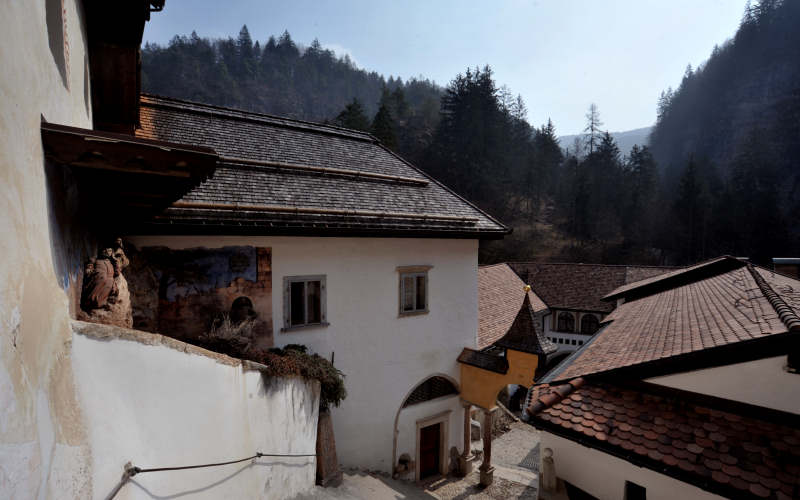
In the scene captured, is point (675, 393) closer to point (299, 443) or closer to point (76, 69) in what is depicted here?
point (299, 443)

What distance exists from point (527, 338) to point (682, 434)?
4.97m

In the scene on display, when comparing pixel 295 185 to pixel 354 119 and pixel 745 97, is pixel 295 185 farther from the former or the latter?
pixel 745 97

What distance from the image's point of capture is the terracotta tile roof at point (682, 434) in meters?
3.88

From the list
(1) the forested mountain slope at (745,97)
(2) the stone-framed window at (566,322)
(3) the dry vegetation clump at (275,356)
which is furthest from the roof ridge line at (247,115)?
Answer: (1) the forested mountain slope at (745,97)

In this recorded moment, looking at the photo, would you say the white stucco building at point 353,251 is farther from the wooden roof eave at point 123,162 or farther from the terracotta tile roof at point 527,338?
the wooden roof eave at point 123,162

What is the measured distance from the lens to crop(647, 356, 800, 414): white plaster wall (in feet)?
13.7

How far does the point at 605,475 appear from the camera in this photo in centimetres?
535

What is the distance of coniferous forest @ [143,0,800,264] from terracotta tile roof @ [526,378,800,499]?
3075cm

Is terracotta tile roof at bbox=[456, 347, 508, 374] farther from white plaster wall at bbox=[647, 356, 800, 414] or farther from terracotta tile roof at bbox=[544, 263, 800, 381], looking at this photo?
white plaster wall at bbox=[647, 356, 800, 414]

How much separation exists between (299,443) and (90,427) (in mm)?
4020

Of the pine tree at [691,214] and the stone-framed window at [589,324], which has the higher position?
the pine tree at [691,214]

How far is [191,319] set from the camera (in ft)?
20.8

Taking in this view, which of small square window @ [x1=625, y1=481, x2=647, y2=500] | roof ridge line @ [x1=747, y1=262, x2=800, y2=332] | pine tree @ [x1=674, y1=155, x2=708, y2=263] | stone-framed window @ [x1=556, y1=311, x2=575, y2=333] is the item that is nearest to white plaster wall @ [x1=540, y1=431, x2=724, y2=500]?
small square window @ [x1=625, y1=481, x2=647, y2=500]

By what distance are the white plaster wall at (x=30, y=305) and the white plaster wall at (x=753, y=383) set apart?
633 centimetres
